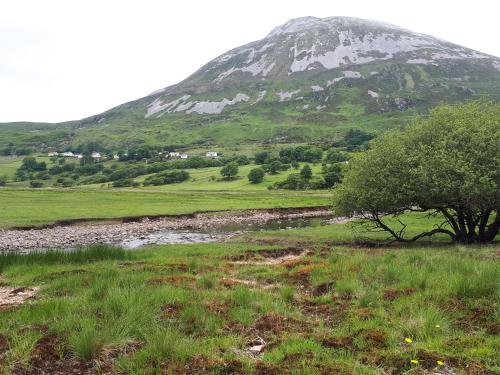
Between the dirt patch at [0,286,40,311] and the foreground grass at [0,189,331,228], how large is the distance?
136ft

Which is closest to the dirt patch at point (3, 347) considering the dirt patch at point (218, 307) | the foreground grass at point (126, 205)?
the dirt patch at point (218, 307)

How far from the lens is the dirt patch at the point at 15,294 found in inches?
560

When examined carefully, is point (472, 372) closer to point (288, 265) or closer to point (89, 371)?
point (89, 371)

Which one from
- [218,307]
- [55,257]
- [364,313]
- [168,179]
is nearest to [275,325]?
[218,307]

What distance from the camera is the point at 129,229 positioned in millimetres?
54406

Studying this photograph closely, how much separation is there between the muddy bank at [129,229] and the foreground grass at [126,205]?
3.85m

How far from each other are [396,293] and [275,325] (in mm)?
4541

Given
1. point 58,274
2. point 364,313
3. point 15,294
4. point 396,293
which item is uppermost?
point 364,313

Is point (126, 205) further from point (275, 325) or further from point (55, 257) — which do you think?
point (275, 325)

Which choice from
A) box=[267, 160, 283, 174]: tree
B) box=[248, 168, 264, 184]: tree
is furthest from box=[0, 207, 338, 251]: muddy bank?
box=[267, 160, 283, 174]: tree

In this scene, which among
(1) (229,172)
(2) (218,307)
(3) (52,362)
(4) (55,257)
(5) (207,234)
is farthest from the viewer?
(1) (229,172)

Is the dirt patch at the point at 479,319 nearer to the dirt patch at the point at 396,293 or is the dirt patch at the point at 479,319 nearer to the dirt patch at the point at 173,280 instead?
the dirt patch at the point at 396,293

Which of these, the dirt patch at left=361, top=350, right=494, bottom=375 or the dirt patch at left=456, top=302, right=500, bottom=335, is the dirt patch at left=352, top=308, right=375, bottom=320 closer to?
the dirt patch at left=456, top=302, right=500, bottom=335

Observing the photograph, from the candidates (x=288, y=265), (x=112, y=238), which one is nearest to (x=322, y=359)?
(x=288, y=265)
